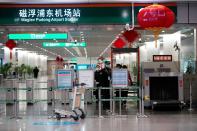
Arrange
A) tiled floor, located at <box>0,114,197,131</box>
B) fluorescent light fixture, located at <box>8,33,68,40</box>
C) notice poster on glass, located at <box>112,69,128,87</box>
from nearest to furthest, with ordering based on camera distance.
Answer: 1. tiled floor, located at <box>0,114,197,131</box>
2. notice poster on glass, located at <box>112,69,128,87</box>
3. fluorescent light fixture, located at <box>8,33,68,40</box>

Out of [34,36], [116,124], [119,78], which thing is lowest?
[116,124]

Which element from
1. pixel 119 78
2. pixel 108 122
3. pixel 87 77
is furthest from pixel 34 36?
pixel 108 122

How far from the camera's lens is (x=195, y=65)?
14008 mm

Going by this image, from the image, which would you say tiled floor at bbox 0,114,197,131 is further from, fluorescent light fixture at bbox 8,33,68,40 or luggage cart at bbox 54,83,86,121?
fluorescent light fixture at bbox 8,33,68,40

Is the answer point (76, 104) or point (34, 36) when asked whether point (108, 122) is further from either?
point (34, 36)

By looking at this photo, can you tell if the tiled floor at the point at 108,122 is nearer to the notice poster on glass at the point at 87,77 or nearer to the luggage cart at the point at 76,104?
the luggage cart at the point at 76,104

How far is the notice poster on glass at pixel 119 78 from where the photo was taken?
11531 mm

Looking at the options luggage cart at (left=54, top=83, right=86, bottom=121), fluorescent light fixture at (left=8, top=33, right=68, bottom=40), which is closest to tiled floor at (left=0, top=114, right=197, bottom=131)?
luggage cart at (left=54, top=83, right=86, bottom=121)

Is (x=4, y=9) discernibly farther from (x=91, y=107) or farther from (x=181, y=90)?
(x=181, y=90)

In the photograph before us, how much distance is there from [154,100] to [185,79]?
157 cm

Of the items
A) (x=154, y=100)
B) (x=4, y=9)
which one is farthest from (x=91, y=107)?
(x=4, y=9)

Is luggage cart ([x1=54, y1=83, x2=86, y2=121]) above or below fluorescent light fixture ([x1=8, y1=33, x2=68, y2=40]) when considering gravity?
below

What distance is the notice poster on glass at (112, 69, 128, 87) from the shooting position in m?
11.5

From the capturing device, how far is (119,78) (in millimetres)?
11555
